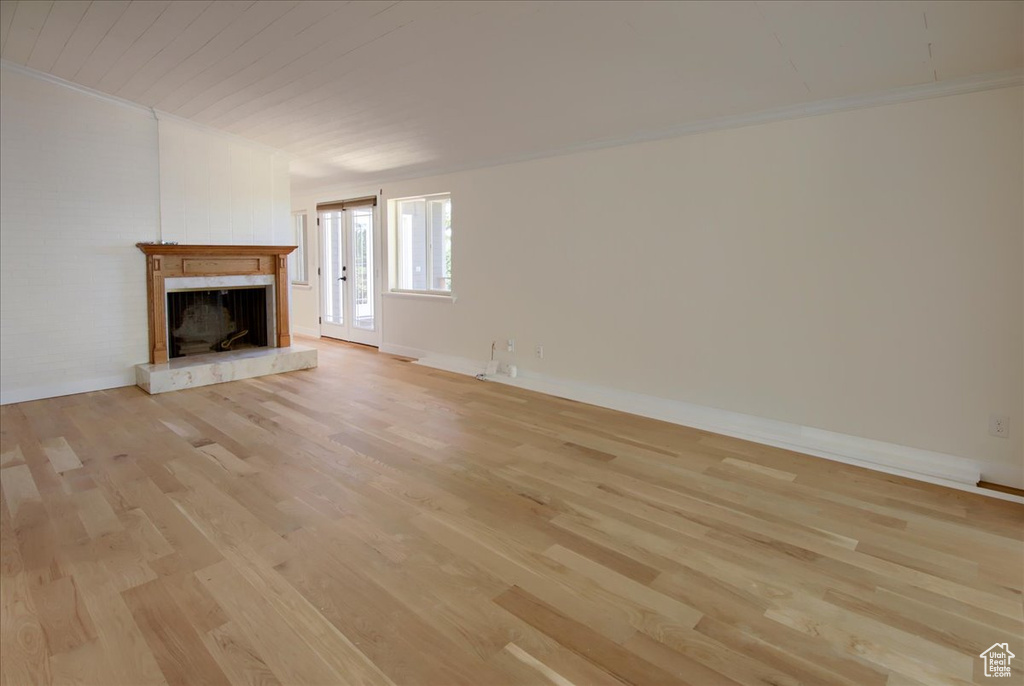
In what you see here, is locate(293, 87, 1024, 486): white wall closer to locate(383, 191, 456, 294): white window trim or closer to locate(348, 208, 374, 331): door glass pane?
locate(383, 191, 456, 294): white window trim

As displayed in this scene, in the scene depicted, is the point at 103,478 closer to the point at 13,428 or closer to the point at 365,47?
the point at 13,428

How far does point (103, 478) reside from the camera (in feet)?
10.6

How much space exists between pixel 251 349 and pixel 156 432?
8.45ft

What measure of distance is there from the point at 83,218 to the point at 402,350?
144 inches

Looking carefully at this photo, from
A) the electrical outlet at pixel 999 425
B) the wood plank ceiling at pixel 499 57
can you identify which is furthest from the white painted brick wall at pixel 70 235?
the electrical outlet at pixel 999 425

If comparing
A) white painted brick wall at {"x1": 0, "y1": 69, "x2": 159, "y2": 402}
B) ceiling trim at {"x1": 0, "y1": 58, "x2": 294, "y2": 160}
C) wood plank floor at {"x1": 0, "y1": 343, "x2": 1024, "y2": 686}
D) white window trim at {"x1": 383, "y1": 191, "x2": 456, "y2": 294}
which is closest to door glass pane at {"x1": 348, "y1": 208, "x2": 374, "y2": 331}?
white window trim at {"x1": 383, "y1": 191, "x2": 456, "y2": 294}

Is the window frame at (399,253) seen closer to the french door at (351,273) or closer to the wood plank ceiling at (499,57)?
the french door at (351,273)

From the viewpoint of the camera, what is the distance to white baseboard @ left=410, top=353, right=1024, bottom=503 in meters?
3.35

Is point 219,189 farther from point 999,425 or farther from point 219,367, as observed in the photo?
point 999,425

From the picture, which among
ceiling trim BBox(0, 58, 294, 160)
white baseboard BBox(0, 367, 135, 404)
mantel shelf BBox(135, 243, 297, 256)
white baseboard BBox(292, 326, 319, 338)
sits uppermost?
ceiling trim BBox(0, 58, 294, 160)

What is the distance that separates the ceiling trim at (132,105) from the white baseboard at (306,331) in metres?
3.17

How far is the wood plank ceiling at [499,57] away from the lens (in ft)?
9.21

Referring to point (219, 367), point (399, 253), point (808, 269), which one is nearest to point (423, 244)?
point (399, 253)

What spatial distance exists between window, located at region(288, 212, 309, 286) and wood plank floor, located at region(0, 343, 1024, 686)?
17.4ft
